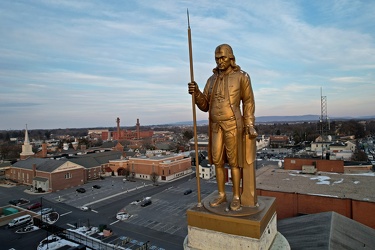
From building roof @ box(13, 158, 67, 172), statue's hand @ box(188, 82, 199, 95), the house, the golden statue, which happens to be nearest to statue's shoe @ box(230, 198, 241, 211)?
the golden statue

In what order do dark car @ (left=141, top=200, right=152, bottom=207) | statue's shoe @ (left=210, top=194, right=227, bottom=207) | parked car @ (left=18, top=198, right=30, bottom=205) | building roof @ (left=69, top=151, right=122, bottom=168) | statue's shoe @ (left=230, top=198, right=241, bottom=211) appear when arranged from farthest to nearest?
building roof @ (left=69, top=151, right=122, bottom=168), parked car @ (left=18, top=198, right=30, bottom=205), dark car @ (left=141, top=200, right=152, bottom=207), statue's shoe @ (left=210, top=194, right=227, bottom=207), statue's shoe @ (left=230, top=198, right=241, bottom=211)

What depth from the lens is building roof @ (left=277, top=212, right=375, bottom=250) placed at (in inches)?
455

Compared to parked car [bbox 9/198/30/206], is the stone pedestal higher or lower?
higher

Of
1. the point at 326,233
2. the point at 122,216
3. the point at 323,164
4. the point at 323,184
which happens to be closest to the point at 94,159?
the point at 122,216

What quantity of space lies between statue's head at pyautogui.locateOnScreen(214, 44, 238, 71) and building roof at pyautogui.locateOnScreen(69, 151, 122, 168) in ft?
162

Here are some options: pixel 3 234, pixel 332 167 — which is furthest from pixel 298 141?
pixel 3 234

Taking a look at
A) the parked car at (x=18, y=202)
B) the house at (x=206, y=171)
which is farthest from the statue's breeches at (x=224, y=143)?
the house at (x=206, y=171)

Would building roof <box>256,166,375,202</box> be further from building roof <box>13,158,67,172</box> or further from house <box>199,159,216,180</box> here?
building roof <box>13,158,67,172</box>

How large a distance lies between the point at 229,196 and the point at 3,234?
28429mm

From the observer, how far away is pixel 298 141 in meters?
96.0

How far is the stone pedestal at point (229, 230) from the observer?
6164 mm

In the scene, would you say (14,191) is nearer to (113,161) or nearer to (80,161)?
(80,161)

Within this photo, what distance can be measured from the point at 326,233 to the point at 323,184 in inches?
428

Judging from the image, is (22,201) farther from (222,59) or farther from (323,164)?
(323,164)
